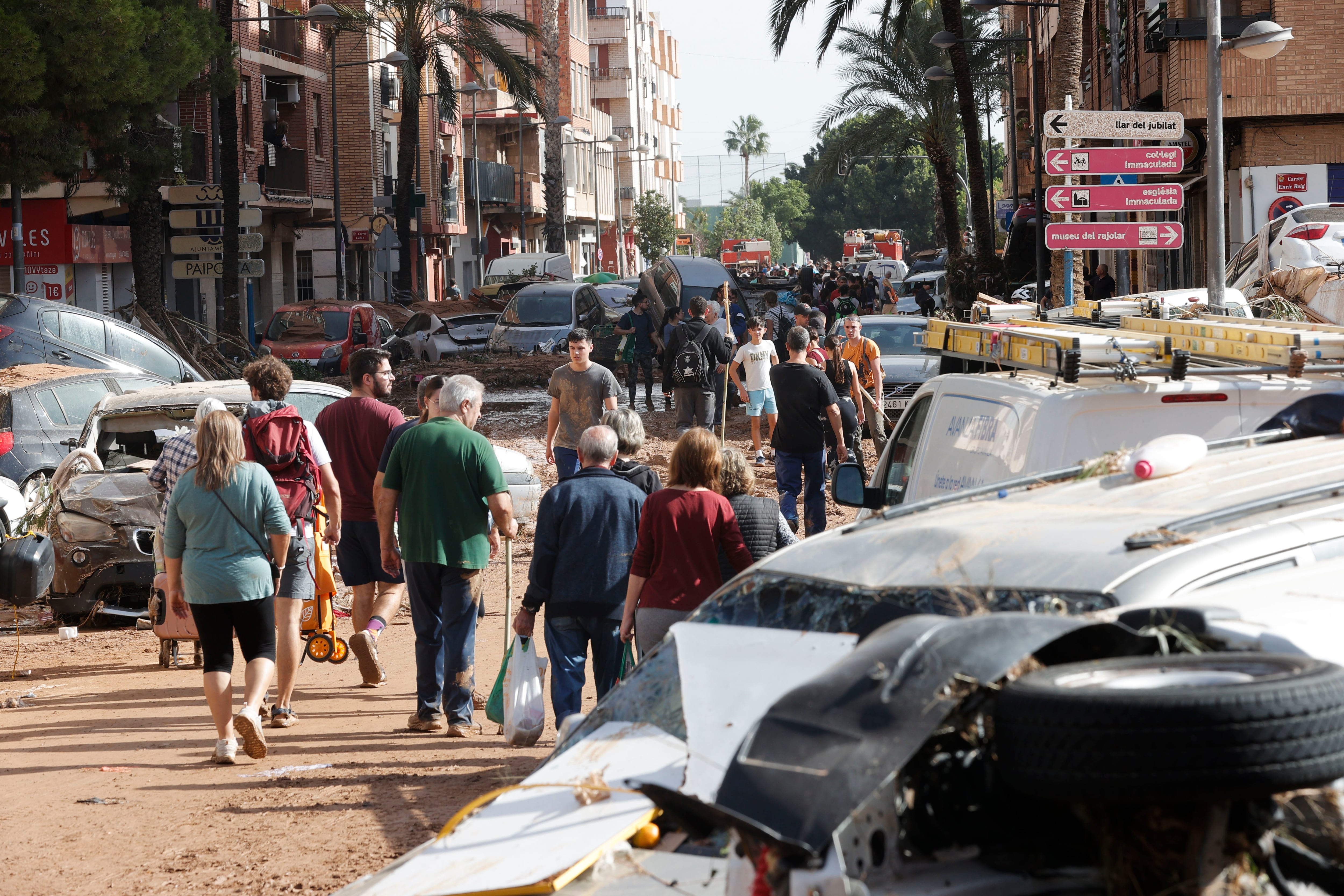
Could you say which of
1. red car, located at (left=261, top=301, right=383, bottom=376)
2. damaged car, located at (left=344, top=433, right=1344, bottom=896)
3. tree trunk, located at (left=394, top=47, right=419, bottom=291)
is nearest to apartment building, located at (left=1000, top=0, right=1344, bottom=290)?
Result: red car, located at (left=261, top=301, right=383, bottom=376)

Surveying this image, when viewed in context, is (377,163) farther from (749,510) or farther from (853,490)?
(853,490)

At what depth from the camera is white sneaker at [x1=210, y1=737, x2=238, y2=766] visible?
23.4 feet

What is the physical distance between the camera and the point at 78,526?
10.6 metres

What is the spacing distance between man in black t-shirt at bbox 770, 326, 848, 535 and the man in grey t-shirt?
1295 millimetres

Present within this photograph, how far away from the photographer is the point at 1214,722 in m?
2.19

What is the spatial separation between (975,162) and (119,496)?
22900mm

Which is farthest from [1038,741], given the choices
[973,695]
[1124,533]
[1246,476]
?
[1246,476]

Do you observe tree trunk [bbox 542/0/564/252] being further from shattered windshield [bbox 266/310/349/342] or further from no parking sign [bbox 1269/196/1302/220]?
no parking sign [bbox 1269/196/1302/220]

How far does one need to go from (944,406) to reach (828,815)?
391 cm

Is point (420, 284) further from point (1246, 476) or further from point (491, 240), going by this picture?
point (1246, 476)

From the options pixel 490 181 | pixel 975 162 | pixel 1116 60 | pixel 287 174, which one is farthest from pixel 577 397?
pixel 490 181

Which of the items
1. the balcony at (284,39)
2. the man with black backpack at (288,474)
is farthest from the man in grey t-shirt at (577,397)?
the balcony at (284,39)

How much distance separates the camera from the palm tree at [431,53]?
1519 inches

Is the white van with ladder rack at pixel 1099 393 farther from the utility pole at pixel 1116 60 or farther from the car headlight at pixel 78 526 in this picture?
the utility pole at pixel 1116 60
